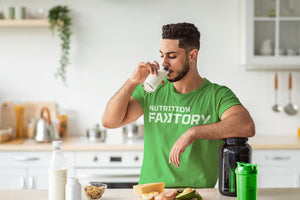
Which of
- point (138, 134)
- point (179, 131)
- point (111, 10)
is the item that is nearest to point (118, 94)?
point (179, 131)

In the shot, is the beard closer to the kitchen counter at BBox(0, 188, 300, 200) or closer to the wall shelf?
the kitchen counter at BBox(0, 188, 300, 200)

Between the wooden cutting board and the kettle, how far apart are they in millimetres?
244

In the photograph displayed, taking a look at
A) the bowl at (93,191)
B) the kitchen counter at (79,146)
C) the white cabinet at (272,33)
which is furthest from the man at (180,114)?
the white cabinet at (272,33)

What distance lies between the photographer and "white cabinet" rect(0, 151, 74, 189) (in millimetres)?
3617

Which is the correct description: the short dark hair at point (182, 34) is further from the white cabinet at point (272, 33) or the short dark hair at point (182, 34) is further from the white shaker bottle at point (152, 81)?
the white cabinet at point (272, 33)

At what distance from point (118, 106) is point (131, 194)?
482 millimetres

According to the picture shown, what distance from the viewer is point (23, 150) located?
142 inches

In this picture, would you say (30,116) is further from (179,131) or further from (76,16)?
(179,131)

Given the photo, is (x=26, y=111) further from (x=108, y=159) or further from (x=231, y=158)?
(x=231, y=158)

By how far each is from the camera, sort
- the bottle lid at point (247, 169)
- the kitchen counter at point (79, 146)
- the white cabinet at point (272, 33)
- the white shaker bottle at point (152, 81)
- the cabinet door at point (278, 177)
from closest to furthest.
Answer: the bottle lid at point (247, 169) → the white shaker bottle at point (152, 81) → the kitchen counter at point (79, 146) → the cabinet door at point (278, 177) → the white cabinet at point (272, 33)

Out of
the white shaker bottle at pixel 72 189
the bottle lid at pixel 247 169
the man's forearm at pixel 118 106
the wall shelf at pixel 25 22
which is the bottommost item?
the white shaker bottle at pixel 72 189

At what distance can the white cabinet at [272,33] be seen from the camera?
12.9 feet

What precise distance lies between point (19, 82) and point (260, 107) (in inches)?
82.9

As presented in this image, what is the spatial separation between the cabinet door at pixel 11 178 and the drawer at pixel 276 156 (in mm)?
1752
